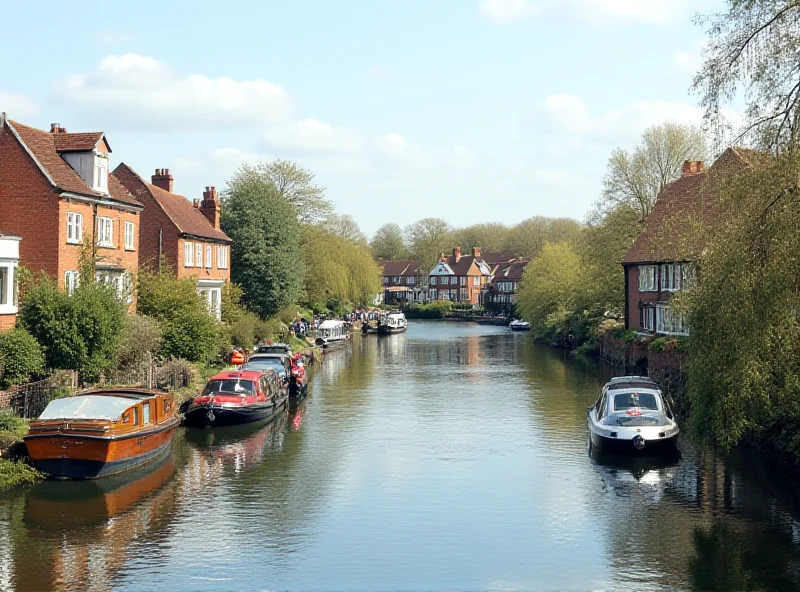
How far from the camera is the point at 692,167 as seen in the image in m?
58.3

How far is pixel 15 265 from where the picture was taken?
1168 inches

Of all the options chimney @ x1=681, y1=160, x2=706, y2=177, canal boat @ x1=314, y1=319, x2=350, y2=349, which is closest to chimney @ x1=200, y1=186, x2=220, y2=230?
Answer: canal boat @ x1=314, y1=319, x2=350, y2=349

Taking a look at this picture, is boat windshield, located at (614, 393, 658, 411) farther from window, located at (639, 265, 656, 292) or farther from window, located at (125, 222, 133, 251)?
window, located at (639, 265, 656, 292)

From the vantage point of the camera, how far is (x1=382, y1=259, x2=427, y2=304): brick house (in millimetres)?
163250

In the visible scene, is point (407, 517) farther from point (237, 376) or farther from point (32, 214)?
point (32, 214)

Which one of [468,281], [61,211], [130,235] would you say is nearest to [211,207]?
[130,235]

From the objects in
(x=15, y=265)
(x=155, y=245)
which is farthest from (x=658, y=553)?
(x=155, y=245)

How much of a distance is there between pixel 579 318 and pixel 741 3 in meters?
53.3

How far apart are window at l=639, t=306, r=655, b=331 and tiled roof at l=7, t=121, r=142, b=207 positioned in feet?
103

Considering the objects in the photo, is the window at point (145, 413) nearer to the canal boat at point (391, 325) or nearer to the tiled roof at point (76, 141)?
the tiled roof at point (76, 141)

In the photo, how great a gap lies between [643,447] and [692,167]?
36.1 m

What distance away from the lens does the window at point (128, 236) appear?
133 ft

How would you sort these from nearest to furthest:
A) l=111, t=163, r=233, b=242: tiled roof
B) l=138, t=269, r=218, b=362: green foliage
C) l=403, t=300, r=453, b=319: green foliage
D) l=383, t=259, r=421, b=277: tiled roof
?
l=138, t=269, r=218, b=362: green foliage
l=111, t=163, r=233, b=242: tiled roof
l=403, t=300, r=453, b=319: green foliage
l=383, t=259, r=421, b=277: tiled roof

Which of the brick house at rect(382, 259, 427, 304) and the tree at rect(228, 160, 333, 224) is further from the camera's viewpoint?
the brick house at rect(382, 259, 427, 304)
